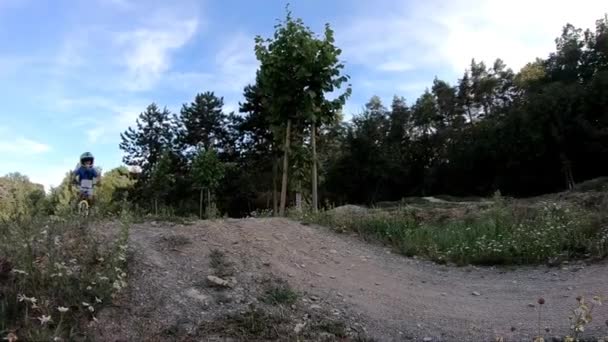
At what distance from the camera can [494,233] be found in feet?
26.7

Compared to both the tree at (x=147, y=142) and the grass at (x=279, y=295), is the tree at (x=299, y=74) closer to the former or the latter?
the grass at (x=279, y=295)

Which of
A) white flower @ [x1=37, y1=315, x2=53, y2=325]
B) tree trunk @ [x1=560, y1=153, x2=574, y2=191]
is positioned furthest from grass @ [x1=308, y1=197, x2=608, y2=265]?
tree trunk @ [x1=560, y1=153, x2=574, y2=191]

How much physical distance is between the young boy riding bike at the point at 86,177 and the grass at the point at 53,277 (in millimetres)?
3269

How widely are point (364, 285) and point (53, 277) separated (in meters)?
3.22

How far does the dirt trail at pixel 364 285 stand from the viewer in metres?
4.18

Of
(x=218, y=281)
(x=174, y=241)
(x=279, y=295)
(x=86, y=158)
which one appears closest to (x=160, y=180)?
(x=86, y=158)

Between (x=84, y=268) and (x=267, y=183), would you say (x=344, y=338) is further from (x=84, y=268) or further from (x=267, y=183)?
(x=267, y=183)

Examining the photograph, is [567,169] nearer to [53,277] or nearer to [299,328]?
[299,328]

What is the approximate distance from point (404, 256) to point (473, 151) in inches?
1382

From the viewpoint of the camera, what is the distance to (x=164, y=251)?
5.31 m

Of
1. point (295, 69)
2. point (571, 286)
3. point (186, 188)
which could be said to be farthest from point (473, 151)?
point (571, 286)

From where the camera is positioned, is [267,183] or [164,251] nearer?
[164,251]

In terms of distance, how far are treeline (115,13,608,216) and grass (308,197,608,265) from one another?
36.4 feet

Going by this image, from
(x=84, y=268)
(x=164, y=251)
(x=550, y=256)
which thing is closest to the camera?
(x=84, y=268)
